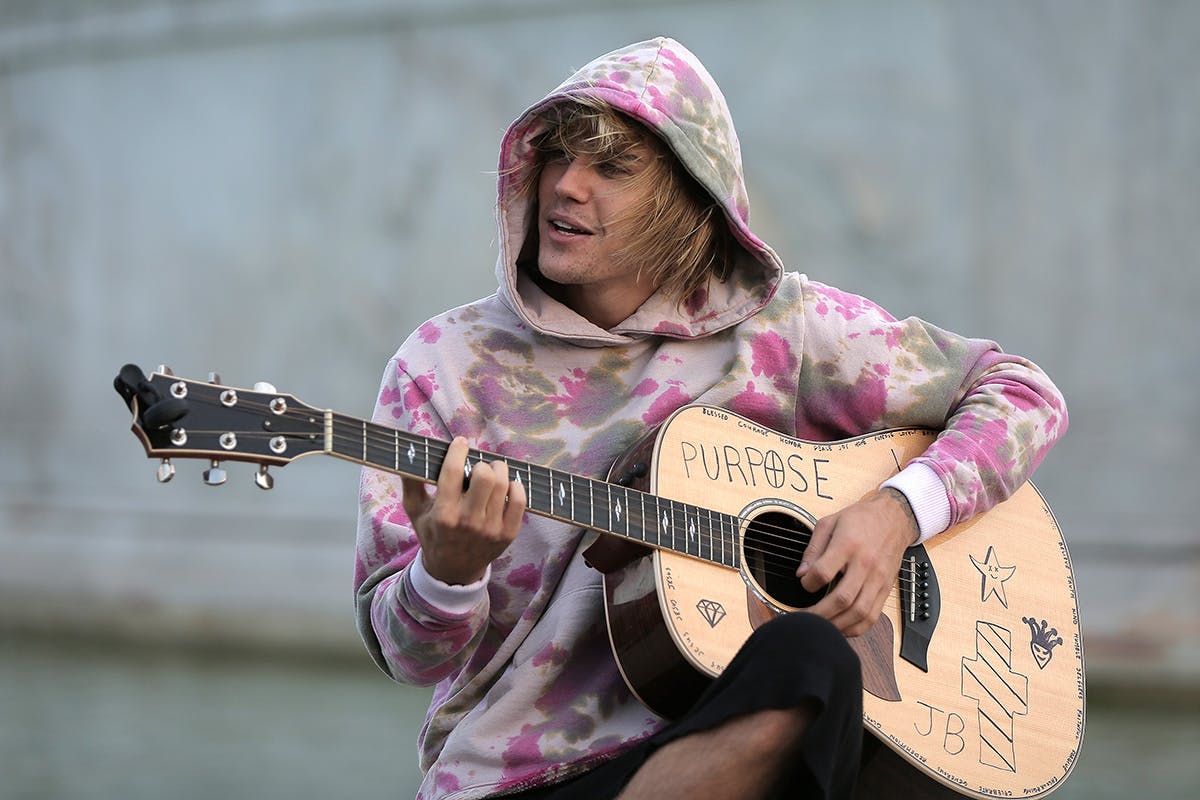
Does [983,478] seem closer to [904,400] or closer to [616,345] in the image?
[904,400]

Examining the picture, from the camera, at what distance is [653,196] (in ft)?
5.58

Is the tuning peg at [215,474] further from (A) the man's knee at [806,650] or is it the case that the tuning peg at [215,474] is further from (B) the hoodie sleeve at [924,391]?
(B) the hoodie sleeve at [924,391]

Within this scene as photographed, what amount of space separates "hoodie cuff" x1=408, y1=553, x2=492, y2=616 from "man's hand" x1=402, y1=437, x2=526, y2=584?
28mm

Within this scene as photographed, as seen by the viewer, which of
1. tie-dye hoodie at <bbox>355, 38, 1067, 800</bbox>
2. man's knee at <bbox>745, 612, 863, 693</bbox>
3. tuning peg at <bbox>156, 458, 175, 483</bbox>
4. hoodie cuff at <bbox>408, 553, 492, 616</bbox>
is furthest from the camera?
tie-dye hoodie at <bbox>355, 38, 1067, 800</bbox>

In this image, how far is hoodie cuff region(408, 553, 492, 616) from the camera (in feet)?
4.64

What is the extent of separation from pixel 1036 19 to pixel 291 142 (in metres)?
2.77

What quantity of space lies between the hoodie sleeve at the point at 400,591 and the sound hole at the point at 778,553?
Answer: 326mm

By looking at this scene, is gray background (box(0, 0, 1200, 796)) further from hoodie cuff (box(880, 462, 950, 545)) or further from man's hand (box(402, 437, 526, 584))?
man's hand (box(402, 437, 526, 584))

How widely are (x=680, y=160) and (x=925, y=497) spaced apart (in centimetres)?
54

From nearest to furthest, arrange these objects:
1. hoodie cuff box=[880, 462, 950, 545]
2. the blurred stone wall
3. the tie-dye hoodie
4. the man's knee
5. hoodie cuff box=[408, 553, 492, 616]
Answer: the man's knee
hoodie cuff box=[408, 553, 492, 616]
the tie-dye hoodie
hoodie cuff box=[880, 462, 950, 545]
the blurred stone wall

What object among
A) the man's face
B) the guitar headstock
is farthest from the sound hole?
the guitar headstock

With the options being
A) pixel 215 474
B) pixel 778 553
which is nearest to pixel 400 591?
pixel 215 474

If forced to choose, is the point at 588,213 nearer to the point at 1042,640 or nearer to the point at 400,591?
the point at 400,591

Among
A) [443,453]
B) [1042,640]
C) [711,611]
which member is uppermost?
[443,453]
